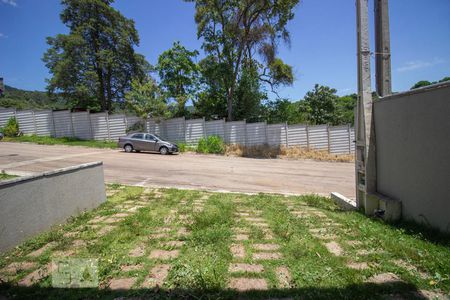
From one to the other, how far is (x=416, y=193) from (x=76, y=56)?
31355 mm

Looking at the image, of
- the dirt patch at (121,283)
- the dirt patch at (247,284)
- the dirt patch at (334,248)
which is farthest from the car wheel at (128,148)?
the dirt patch at (247,284)

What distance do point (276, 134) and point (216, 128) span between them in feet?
16.9

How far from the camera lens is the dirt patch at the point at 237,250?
334 cm

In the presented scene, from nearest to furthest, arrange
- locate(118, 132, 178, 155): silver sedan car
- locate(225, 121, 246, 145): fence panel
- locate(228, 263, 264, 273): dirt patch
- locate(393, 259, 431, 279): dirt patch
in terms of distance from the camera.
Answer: locate(393, 259, 431, 279): dirt patch, locate(228, 263, 264, 273): dirt patch, locate(118, 132, 178, 155): silver sedan car, locate(225, 121, 246, 145): fence panel

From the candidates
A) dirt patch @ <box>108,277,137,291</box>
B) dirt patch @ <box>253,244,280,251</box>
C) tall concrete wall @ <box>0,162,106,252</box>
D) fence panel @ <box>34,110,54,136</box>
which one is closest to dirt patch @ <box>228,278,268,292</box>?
dirt patch @ <box>253,244,280,251</box>

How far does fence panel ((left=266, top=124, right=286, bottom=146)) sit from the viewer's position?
20641 millimetres

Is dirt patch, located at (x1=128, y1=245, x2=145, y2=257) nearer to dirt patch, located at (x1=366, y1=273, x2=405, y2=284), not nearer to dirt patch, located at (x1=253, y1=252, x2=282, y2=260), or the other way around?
dirt patch, located at (x1=253, y1=252, x2=282, y2=260)

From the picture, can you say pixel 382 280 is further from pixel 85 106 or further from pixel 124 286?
pixel 85 106

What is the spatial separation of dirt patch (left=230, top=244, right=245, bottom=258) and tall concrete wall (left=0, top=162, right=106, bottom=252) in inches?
129

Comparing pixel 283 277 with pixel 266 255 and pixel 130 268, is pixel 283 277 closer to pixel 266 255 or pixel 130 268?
pixel 266 255

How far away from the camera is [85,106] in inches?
1172

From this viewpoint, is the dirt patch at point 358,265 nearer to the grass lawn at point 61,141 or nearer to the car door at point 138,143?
the car door at point 138,143

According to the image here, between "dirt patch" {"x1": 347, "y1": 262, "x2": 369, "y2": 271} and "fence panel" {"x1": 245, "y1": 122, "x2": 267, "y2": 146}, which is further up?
"fence panel" {"x1": 245, "y1": 122, "x2": 267, "y2": 146}

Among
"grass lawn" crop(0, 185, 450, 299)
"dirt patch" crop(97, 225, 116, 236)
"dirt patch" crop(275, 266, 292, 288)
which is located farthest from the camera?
"dirt patch" crop(97, 225, 116, 236)
